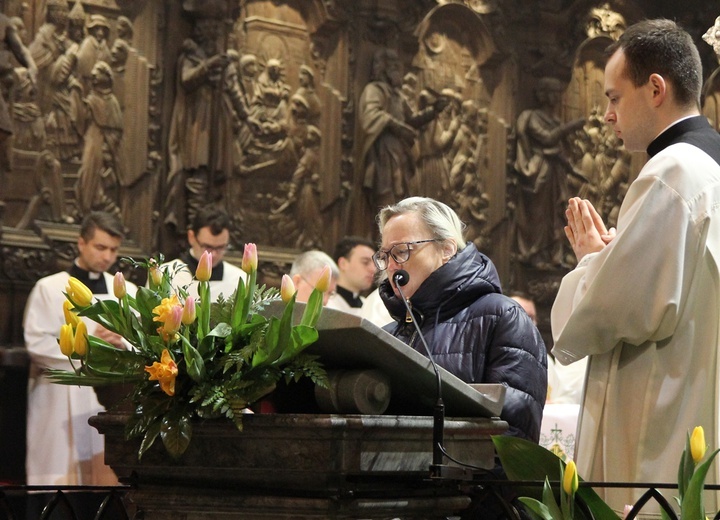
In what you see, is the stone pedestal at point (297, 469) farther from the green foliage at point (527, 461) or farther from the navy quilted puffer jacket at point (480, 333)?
the navy quilted puffer jacket at point (480, 333)

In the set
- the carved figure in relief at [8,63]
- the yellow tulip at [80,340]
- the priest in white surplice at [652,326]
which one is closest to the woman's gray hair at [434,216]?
the priest in white surplice at [652,326]

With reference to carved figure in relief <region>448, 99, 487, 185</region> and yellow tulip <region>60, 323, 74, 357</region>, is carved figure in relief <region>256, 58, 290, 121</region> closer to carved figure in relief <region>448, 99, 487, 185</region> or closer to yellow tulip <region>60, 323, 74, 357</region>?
carved figure in relief <region>448, 99, 487, 185</region>

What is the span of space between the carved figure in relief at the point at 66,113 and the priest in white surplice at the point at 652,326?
7348 millimetres

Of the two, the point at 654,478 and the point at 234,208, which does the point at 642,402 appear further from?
the point at 234,208

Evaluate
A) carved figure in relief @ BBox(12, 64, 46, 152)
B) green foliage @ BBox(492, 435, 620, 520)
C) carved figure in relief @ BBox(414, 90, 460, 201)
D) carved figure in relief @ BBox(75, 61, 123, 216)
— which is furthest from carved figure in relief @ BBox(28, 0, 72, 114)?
green foliage @ BBox(492, 435, 620, 520)

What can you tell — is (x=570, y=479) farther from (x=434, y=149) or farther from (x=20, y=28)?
(x=434, y=149)

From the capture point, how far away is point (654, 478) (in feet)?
9.16

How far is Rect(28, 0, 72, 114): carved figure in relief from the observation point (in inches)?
371

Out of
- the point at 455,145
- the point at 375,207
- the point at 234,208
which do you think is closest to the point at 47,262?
the point at 234,208

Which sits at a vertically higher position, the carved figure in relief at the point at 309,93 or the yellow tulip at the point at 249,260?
the carved figure in relief at the point at 309,93

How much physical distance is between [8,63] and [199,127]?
187 centimetres

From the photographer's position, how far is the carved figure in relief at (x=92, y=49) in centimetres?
973

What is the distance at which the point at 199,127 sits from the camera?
406 inches

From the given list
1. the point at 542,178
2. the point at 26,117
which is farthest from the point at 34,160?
the point at 542,178
